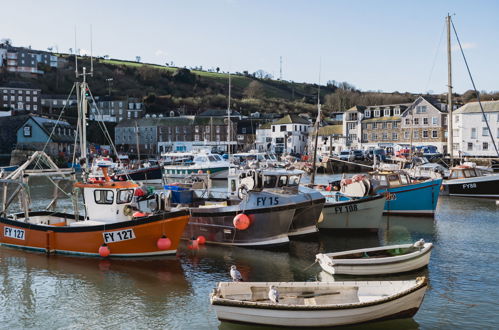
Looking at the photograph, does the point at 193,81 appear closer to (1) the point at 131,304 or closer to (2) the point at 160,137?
(2) the point at 160,137

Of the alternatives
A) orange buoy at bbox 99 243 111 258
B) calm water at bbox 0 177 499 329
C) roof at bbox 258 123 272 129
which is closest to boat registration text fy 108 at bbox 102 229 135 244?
orange buoy at bbox 99 243 111 258

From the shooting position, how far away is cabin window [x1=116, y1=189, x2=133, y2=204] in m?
19.7

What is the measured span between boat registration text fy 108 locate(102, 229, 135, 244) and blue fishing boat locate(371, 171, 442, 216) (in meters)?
15.8

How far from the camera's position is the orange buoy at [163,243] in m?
18.9

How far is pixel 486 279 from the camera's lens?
664 inches

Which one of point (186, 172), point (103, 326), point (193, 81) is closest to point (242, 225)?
point (103, 326)

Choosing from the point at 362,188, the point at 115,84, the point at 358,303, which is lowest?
the point at 358,303

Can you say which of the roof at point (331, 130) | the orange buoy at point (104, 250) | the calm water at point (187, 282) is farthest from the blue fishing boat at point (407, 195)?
the roof at point (331, 130)

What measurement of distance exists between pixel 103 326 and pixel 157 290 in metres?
2.97

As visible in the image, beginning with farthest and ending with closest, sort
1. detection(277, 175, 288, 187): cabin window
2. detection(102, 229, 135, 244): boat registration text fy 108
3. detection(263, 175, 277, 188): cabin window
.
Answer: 1. detection(277, 175, 288, 187): cabin window
2. detection(263, 175, 277, 188): cabin window
3. detection(102, 229, 135, 244): boat registration text fy 108

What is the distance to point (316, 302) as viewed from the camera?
1270 centimetres

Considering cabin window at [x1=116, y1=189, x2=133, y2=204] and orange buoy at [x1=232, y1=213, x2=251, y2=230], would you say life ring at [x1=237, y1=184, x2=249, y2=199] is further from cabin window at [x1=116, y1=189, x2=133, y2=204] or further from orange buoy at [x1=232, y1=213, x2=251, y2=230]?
cabin window at [x1=116, y1=189, x2=133, y2=204]

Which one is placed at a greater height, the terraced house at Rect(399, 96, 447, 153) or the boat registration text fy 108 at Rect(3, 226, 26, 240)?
the terraced house at Rect(399, 96, 447, 153)

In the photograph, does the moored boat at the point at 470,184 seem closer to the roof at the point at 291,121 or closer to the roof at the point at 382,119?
the roof at the point at 382,119
